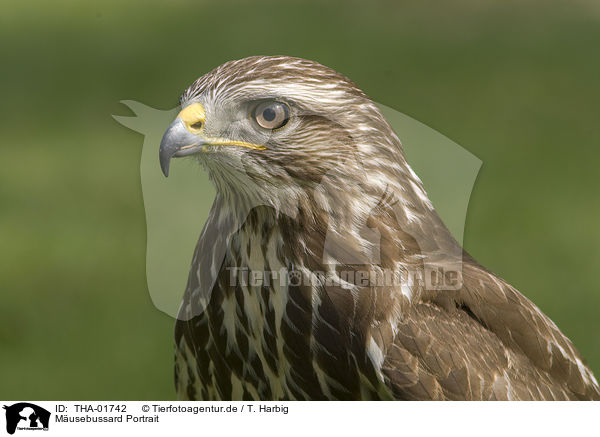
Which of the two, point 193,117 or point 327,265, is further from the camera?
point 327,265

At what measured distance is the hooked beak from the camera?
6.04 feet

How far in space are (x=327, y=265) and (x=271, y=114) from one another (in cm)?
42

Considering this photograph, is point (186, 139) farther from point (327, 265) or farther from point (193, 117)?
point (327, 265)

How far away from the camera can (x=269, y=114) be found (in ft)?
6.29

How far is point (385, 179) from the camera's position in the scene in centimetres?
201

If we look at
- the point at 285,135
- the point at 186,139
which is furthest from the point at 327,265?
the point at 186,139

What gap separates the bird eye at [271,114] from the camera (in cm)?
190
